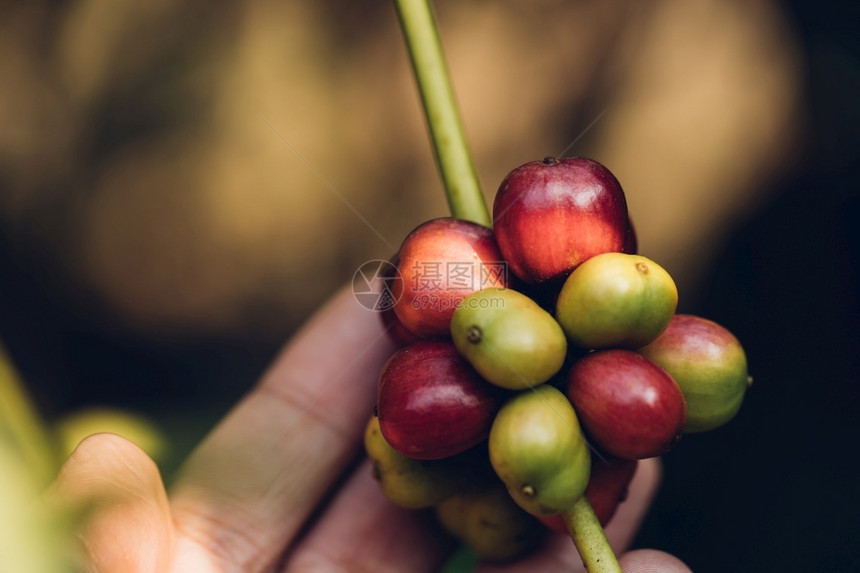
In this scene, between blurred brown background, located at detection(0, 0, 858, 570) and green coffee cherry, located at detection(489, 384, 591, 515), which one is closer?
green coffee cherry, located at detection(489, 384, 591, 515)

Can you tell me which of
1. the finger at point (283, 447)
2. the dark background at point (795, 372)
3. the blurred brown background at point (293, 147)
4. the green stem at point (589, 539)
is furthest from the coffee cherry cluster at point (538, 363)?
the blurred brown background at point (293, 147)

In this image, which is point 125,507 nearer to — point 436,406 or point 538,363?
point 436,406

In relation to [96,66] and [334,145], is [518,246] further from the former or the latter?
[96,66]

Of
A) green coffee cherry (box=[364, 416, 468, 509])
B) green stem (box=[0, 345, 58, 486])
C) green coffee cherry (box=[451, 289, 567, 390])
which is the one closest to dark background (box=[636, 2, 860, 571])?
green coffee cherry (box=[364, 416, 468, 509])

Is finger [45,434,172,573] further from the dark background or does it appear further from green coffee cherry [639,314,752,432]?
the dark background

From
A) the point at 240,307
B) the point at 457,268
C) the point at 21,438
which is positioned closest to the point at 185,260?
the point at 240,307

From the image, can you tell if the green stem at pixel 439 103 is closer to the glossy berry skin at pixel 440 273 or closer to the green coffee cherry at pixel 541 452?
the glossy berry skin at pixel 440 273
